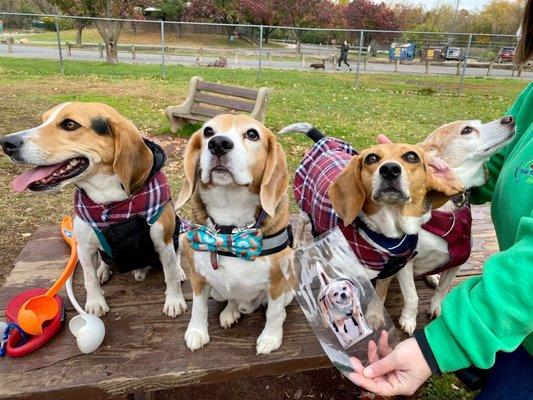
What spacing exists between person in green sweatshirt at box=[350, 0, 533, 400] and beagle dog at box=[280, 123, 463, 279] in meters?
0.33

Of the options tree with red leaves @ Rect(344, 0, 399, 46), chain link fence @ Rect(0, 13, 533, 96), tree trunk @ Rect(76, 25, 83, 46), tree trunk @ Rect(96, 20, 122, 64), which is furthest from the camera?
tree with red leaves @ Rect(344, 0, 399, 46)

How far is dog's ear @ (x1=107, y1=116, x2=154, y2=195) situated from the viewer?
2.23 metres

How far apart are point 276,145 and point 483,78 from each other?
21302 millimetres

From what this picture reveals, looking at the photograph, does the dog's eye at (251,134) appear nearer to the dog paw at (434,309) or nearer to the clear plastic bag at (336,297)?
the clear plastic bag at (336,297)

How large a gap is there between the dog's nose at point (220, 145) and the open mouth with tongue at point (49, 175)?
724mm

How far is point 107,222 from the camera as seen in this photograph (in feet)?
7.52

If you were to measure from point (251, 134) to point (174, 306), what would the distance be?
114 cm

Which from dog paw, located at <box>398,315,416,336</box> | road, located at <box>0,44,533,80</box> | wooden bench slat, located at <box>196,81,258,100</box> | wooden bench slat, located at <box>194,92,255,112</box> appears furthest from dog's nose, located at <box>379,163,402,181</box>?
road, located at <box>0,44,533,80</box>

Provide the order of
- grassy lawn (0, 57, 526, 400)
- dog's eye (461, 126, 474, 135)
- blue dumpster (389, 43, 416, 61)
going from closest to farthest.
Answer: dog's eye (461, 126, 474, 135), grassy lawn (0, 57, 526, 400), blue dumpster (389, 43, 416, 61)

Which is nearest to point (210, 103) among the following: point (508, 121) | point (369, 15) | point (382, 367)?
point (508, 121)

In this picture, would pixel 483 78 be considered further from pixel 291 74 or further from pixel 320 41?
pixel 320 41

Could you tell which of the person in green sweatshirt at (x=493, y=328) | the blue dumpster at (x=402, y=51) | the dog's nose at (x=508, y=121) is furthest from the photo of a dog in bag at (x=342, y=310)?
the blue dumpster at (x=402, y=51)

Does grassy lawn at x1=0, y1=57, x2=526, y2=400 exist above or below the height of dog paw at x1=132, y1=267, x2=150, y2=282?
above

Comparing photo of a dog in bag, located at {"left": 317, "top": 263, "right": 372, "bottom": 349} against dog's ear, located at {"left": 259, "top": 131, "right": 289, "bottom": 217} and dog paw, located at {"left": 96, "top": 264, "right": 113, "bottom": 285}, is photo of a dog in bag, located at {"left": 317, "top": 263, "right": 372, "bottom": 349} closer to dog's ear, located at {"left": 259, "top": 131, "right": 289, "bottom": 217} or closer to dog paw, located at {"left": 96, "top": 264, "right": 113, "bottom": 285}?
dog's ear, located at {"left": 259, "top": 131, "right": 289, "bottom": 217}
